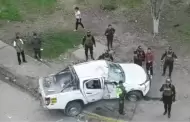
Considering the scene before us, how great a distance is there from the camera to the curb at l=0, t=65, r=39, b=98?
63.6 feet

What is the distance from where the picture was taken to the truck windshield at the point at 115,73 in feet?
59.0

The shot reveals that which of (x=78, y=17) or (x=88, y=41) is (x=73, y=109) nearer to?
(x=88, y=41)

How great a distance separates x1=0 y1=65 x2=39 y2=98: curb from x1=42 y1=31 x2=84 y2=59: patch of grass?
1945 mm

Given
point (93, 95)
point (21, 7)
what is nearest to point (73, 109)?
point (93, 95)

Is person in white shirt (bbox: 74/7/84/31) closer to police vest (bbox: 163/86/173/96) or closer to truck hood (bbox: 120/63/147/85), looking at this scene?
truck hood (bbox: 120/63/147/85)

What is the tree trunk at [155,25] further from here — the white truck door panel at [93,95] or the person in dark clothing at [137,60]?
the white truck door panel at [93,95]

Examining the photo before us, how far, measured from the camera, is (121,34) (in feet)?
77.2

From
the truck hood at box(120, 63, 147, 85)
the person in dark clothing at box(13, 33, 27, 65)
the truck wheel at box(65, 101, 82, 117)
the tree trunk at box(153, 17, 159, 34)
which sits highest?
the tree trunk at box(153, 17, 159, 34)

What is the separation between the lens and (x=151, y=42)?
22.9 m

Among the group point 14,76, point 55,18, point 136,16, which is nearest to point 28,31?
point 55,18

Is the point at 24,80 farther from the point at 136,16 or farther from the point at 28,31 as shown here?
the point at 136,16

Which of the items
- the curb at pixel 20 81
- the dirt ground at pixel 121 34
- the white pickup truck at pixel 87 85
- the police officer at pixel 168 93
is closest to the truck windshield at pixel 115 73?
the white pickup truck at pixel 87 85

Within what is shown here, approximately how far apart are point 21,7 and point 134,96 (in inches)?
405

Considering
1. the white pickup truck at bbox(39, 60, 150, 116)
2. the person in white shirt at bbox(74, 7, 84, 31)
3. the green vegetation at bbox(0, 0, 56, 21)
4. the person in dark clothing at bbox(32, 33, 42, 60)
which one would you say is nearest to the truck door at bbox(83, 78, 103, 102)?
the white pickup truck at bbox(39, 60, 150, 116)
